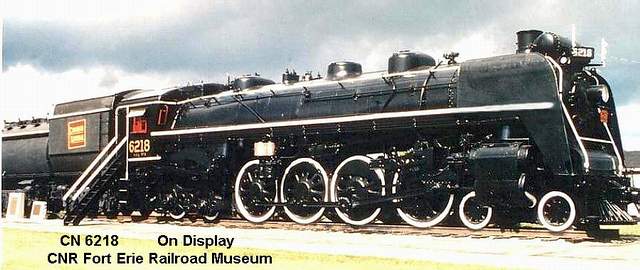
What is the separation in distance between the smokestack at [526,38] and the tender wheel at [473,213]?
2.93 metres

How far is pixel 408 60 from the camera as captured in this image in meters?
14.7

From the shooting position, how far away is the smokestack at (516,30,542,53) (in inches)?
527

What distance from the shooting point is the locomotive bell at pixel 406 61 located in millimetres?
14679

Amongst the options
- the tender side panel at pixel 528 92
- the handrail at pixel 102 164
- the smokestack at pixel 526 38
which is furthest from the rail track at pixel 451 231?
the handrail at pixel 102 164

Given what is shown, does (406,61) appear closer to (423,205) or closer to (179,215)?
(423,205)

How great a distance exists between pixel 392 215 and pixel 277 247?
5.15 m

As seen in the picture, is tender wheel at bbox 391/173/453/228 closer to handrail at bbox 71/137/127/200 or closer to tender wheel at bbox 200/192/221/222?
tender wheel at bbox 200/192/221/222

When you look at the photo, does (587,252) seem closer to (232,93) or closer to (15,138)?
(232,93)

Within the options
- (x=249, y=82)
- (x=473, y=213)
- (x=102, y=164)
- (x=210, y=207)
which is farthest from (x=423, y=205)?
(x=102, y=164)

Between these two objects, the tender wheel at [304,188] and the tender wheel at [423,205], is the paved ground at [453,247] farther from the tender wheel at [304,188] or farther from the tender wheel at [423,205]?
the tender wheel at [304,188]

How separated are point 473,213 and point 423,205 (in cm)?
113

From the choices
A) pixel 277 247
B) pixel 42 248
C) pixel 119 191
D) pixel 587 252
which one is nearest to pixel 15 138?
pixel 119 191

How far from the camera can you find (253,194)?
621 inches

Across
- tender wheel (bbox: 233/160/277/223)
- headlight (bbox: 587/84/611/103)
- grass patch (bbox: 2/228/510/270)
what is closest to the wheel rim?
tender wheel (bbox: 233/160/277/223)
